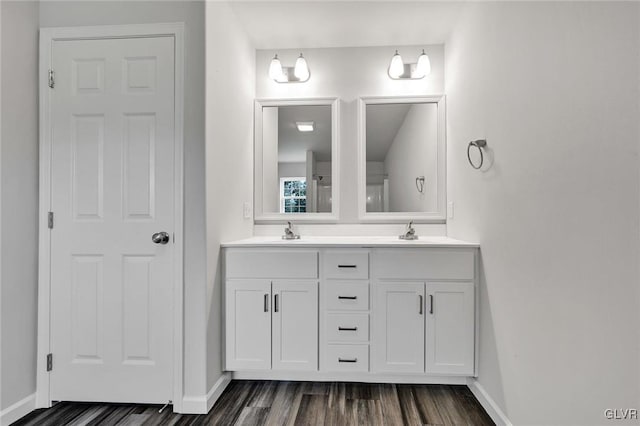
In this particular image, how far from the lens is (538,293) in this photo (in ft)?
4.49

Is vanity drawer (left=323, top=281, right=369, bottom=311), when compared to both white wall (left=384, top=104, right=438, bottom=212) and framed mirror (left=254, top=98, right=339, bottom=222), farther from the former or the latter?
white wall (left=384, top=104, right=438, bottom=212)

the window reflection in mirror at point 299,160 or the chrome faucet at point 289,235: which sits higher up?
the window reflection in mirror at point 299,160

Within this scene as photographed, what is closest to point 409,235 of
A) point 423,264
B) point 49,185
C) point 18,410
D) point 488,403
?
point 423,264

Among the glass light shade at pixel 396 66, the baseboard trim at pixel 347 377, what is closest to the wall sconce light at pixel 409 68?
the glass light shade at pixel 396 66

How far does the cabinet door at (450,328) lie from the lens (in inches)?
77.4

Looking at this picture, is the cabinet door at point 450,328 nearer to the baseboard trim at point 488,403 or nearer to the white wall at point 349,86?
the baseboard trim at point 488,403

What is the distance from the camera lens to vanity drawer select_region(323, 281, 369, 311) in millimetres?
2023

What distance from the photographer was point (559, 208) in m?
1.23

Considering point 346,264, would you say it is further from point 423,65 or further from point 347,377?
point 423,65

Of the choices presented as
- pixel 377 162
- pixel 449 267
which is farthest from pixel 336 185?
pixel 449 267

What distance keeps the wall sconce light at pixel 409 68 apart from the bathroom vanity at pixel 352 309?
135cm

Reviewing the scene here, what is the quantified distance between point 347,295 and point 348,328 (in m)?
0.20

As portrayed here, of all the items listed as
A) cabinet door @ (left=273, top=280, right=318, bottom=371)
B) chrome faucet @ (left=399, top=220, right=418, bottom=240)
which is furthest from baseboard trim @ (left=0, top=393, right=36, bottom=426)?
chrome faucet @ (left=399, top=220, right=418, bottom=240)

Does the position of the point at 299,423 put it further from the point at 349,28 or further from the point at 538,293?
the point at 349,28
